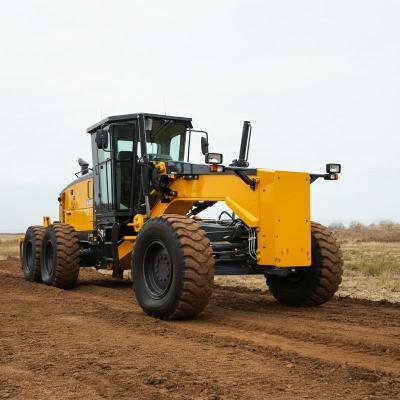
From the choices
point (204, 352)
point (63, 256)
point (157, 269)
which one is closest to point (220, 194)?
point (157, 269)

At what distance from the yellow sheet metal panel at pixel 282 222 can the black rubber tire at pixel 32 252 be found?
6.58 metres

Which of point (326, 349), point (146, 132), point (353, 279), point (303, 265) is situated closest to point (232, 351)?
point (326, 349)

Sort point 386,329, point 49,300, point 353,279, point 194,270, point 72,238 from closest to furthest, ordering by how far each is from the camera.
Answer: point 386,329, point 194,270, point 49,300, point 72,238, point 353,279

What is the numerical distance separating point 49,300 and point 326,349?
216 inches

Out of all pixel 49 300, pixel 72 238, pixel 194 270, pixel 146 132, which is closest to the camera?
pixel 194 270

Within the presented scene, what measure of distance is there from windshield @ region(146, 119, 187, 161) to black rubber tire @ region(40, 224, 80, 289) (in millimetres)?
2536

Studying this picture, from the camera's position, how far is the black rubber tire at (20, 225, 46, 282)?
44.1 feet

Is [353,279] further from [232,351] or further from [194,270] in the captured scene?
[232,351]

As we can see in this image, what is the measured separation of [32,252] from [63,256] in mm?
2214

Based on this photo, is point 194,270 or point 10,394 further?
point 194,270

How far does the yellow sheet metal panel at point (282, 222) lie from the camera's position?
8.37 metres

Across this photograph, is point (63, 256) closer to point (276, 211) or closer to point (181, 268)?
point (181, 268)

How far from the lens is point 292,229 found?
27.9 ft

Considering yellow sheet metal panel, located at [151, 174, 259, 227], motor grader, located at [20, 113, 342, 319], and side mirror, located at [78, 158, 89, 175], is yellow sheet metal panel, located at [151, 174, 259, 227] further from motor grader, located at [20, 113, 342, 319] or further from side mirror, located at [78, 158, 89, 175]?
side mirror, located at [78, 158, 89, 175]
